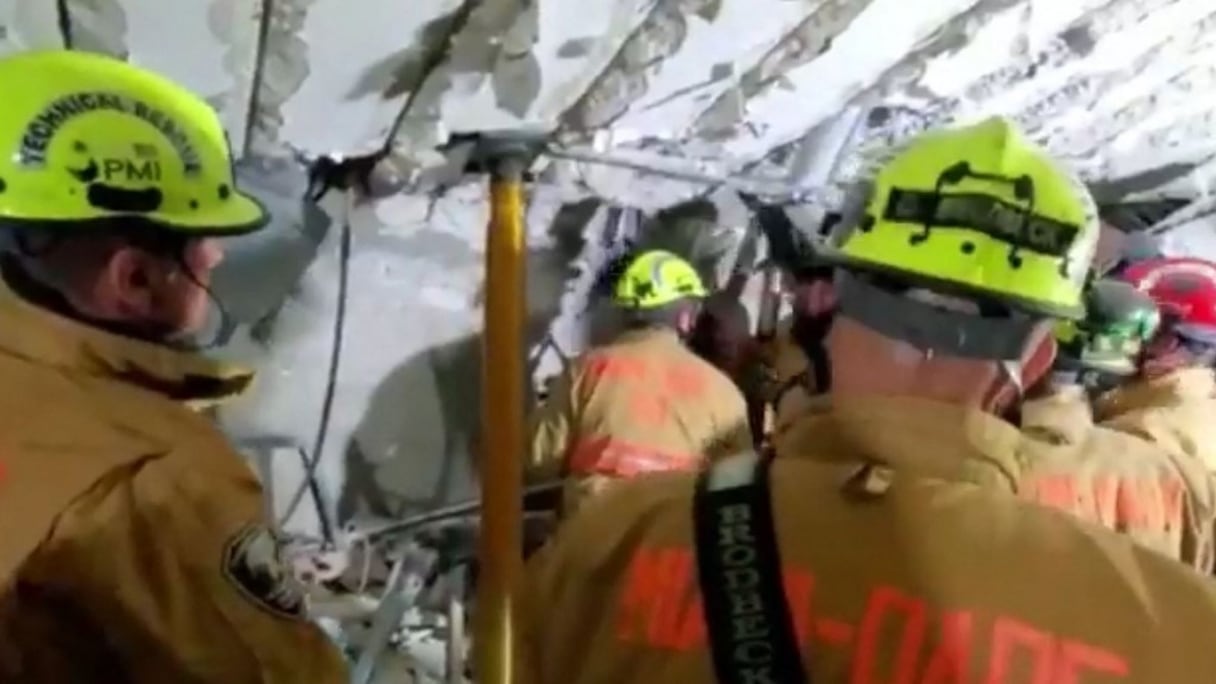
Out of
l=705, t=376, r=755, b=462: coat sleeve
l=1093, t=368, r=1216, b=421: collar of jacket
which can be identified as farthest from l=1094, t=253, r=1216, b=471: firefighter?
l=705, t=376, r=755, b=462: coat sleeve

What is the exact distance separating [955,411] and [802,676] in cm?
25

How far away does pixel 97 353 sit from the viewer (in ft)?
4.95

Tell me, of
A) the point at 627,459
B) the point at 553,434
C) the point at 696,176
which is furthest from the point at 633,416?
the point at 696,176

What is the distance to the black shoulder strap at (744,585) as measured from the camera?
3.67ft

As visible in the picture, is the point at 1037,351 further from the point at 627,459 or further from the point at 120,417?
the point at 627,459

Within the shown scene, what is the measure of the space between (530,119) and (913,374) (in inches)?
75.0

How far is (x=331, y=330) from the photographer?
13.1 feet

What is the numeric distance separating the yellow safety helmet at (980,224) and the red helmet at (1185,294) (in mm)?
2434

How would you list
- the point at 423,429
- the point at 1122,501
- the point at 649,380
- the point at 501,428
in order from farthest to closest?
the point at 423,429 < the point at 649,380 < the point at 1122,501 < the point at 501,428

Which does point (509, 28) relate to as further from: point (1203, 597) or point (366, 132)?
point (1203, 597)

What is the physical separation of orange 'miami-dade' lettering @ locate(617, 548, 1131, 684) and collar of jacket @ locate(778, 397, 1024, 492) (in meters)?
0.11

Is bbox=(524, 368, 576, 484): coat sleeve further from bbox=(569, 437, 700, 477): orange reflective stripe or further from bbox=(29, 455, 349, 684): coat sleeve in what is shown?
bbox=(29, 455, 349, 684): coat sleeve

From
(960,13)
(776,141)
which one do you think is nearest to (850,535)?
(960,13)

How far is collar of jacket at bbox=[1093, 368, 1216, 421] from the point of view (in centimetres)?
338
